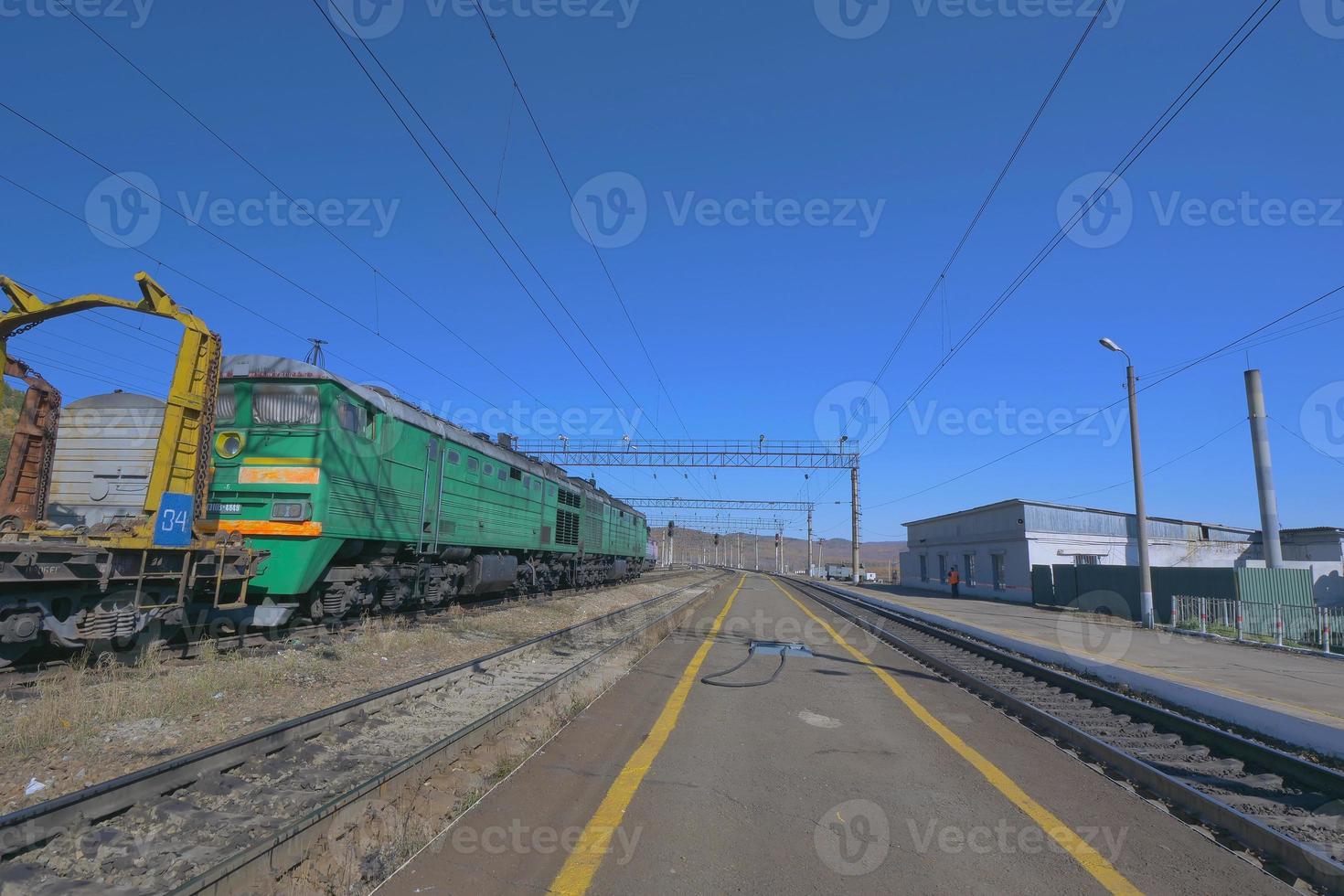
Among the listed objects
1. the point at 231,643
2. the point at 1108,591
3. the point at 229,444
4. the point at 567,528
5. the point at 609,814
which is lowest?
the point at 609,814

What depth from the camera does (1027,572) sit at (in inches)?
1439

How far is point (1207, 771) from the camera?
19.2 ft

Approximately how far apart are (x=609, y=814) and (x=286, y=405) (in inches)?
321

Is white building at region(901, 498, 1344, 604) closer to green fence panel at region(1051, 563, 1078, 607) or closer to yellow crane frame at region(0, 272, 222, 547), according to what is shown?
green fence panel at region(1051, 563, 1078, 607)

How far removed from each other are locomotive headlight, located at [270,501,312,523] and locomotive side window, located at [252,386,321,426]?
117cm

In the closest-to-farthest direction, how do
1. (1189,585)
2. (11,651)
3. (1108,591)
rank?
(11,651) < (1189,585) < (1108,591)

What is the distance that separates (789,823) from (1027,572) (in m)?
36.8

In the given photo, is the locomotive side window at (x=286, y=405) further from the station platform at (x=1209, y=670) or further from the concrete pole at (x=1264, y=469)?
the concrete pole at (x=1264, y=469)

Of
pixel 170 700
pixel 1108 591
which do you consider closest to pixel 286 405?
pixel 170 700

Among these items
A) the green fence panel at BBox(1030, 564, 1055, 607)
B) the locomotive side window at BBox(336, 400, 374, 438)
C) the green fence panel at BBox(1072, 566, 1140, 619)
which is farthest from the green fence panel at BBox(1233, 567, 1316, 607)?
the locomotive side window at BBox(336, 400, 374, 438)

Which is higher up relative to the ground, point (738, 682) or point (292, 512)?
point (292, 512)

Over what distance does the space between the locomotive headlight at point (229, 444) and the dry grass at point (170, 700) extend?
2.82 m

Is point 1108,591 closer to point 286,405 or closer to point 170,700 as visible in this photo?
point 286,405

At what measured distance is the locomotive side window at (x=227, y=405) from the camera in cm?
1013
